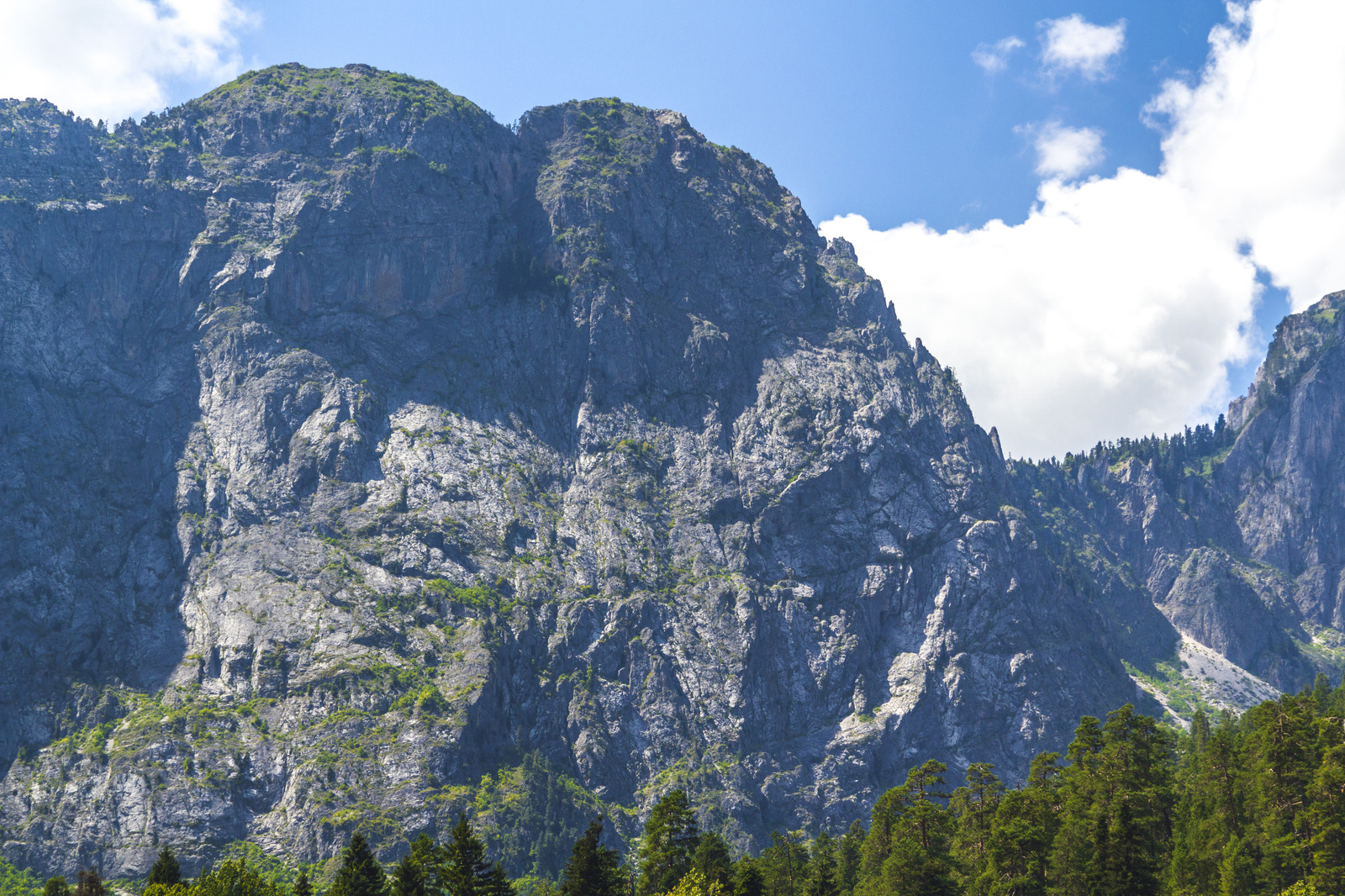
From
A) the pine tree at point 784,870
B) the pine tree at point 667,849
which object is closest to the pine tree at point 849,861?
the pine tree at point 784,870

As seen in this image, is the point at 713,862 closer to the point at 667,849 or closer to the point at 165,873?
the point at 667,849

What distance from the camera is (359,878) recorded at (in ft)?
345

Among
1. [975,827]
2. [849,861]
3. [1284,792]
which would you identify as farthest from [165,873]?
[1284,792]

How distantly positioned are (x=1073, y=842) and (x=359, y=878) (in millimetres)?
67847

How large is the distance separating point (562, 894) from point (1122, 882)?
4990 cm

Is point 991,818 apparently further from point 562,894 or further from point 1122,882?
point 562,894

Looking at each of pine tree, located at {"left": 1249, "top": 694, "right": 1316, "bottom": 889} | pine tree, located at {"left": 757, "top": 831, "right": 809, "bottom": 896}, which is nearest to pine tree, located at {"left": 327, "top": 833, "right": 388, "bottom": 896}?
pine tree, located at {"left": 757, "top": 831, "right": 809, "bottom": 896}

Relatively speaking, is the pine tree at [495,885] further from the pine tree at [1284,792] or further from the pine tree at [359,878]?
the pine tree at [1284,792]

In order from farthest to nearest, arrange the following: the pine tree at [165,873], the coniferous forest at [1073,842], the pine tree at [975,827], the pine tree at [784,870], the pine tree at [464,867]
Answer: the pine tree at [784,870]
the pine tree at [165,873]
the pine tree at [975,827]
the pine tree at [464,867]
the coniferous forest at [1073,842]

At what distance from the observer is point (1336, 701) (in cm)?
16012

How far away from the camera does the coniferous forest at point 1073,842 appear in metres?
97.9

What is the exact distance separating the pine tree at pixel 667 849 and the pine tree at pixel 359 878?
26304mm

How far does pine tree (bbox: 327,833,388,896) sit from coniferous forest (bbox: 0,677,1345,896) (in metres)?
0.16

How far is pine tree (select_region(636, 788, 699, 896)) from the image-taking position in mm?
112375
